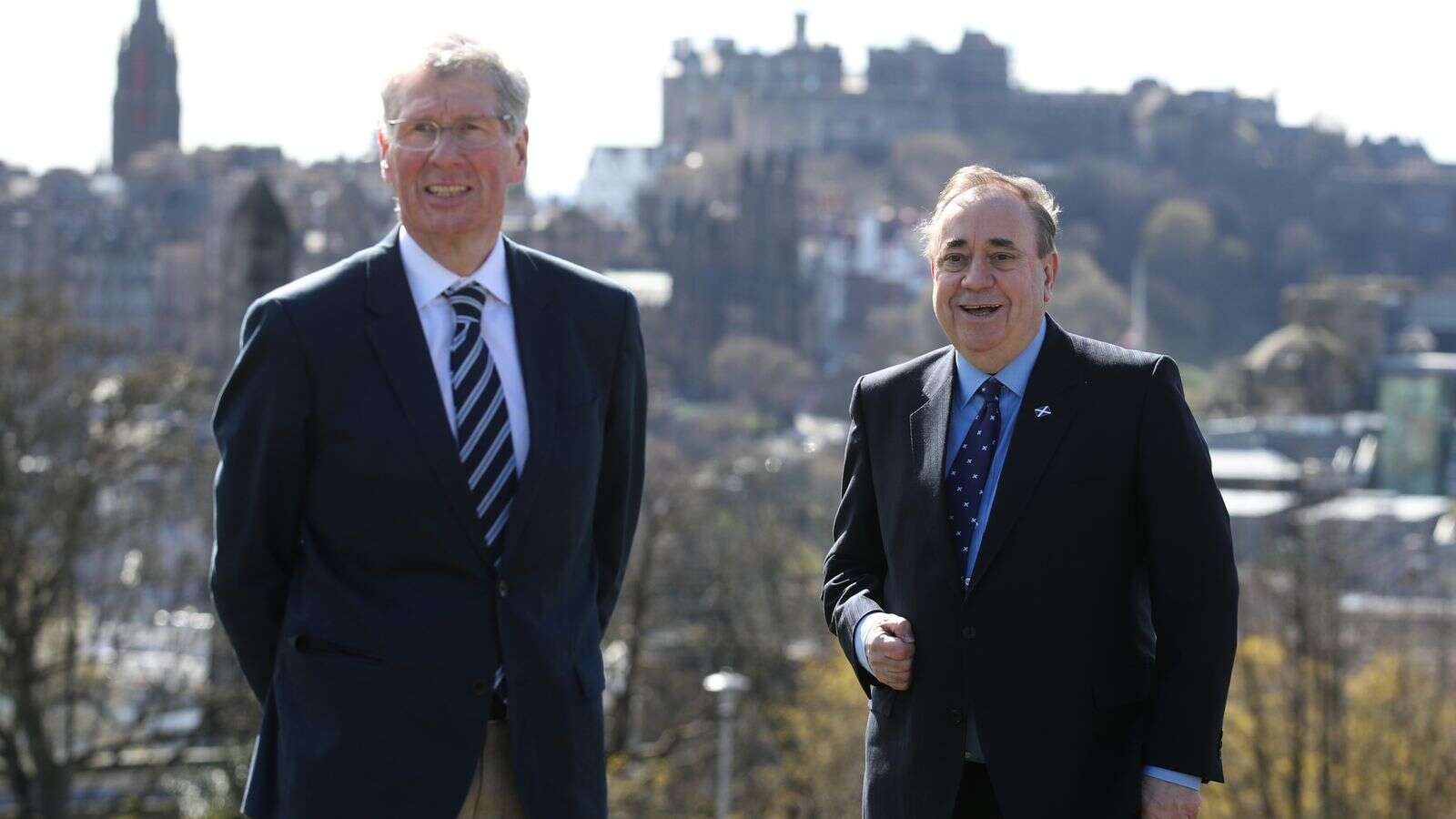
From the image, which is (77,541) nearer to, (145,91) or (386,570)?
(386,570)

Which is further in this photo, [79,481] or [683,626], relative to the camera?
[683,626]

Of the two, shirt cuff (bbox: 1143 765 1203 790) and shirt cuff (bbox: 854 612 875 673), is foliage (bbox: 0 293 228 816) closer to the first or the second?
shirt cuff (bbox: 854 612 875 673)

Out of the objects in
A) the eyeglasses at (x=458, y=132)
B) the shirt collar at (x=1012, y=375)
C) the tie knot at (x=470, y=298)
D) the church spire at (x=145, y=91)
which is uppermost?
the church spire at (x=145, y=91)

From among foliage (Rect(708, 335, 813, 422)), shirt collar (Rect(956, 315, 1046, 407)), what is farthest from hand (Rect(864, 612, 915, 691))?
foliage (Rect(708, 335, 813, 422))

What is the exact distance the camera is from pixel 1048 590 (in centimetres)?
362

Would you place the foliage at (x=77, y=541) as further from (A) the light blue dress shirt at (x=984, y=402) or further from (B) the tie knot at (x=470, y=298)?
(A) the light blue dress shirt at (x=984, y=402)

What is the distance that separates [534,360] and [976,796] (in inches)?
39.2

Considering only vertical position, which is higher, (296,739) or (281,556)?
(281,556)

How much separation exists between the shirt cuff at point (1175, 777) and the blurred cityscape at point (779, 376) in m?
5.85

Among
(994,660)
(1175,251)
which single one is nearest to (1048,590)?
(994,660)

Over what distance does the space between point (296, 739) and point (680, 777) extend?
71.4 feet

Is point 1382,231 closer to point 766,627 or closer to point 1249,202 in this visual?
point 1249,202

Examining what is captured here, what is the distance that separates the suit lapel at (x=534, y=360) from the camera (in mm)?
3660

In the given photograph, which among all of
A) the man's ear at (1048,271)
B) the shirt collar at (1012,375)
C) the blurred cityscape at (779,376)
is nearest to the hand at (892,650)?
the shirt collar at (1012,375)
